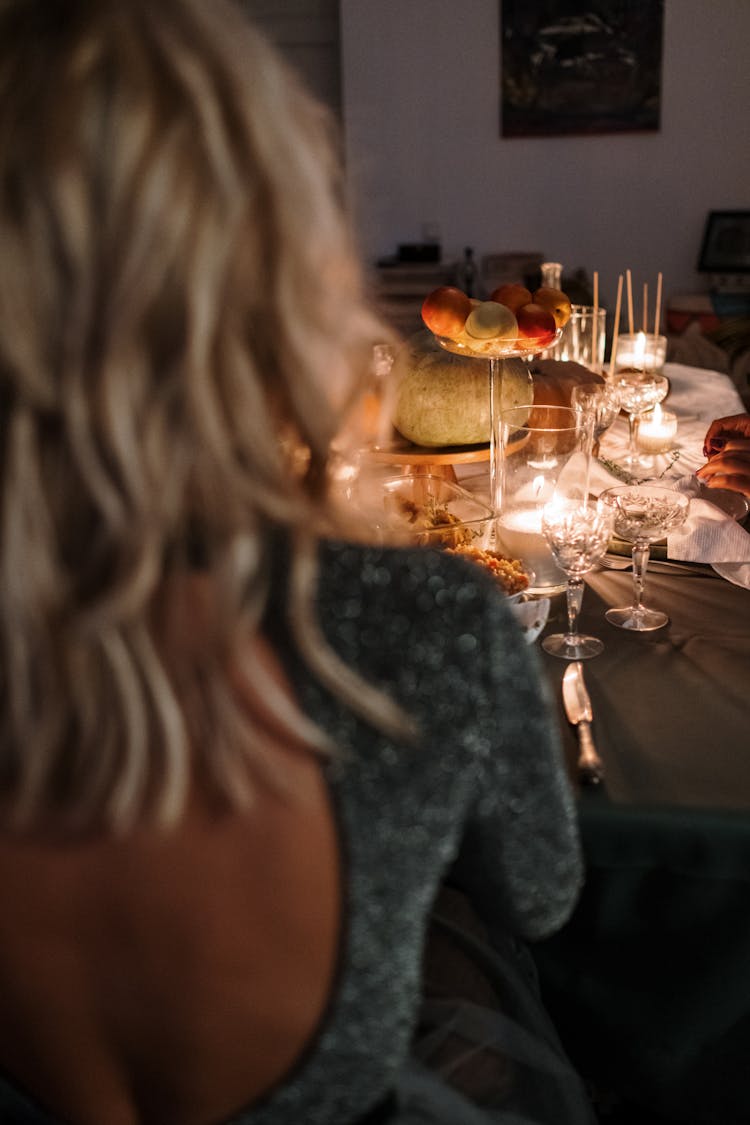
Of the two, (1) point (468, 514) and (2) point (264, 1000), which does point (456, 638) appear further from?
(1) point (468, 514)

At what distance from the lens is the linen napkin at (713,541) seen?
1373 millimetres

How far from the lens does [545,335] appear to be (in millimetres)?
1584

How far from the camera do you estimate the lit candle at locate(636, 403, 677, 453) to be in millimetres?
1857

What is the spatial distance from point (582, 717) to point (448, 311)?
79 cm

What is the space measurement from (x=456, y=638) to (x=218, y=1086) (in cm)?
37

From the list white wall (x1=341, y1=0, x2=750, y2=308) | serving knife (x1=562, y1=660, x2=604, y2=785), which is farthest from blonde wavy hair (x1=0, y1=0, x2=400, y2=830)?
white wall (x1=341, y1=0, x2=750, y2=308)

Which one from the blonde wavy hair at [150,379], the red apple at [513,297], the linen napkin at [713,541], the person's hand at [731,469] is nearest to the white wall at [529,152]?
the red apple at [513,297]

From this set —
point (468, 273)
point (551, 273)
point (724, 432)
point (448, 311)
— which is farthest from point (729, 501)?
point (468, 273)

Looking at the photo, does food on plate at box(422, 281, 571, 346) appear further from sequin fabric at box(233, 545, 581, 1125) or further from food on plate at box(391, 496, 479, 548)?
sequin fabric at box(233, 545, 581, 1125)

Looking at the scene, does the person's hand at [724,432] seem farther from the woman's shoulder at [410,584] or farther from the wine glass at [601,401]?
the woman's shoulder at [410,584]

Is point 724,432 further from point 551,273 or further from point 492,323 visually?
point 551,273

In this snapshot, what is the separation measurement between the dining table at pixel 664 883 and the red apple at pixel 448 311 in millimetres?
576

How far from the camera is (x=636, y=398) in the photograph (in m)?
1.86

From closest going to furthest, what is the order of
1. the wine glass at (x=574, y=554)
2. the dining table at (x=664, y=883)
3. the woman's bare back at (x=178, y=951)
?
1. the woman's bare back at (x=178, y=951)
2. the dining table at (x=664, y=883)
3. the wine glass at (x=574, y=554)
